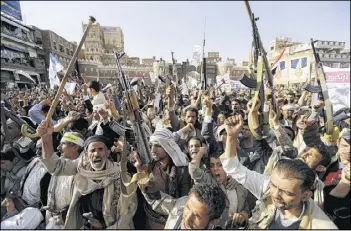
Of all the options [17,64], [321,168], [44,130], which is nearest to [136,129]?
[44,130]

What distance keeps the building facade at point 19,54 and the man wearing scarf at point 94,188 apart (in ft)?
96.8

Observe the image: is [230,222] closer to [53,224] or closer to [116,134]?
[53,224]

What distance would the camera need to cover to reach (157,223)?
7.54 ft

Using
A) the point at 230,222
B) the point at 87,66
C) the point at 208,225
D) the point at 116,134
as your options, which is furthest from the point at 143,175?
the point at 87,66

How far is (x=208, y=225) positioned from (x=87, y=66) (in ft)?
191

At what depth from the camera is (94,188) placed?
2.27m

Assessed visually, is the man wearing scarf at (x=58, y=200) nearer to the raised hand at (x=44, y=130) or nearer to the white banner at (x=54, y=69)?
the raised hand at (x=44, y=130)

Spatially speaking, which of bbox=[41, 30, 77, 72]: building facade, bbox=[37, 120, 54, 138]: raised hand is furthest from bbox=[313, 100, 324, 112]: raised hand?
bbox=[41, 30, 77, 72]: building facade

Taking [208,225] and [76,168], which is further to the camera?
[76,168]

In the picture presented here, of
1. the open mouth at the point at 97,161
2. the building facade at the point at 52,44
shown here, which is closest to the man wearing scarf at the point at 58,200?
the open mouth at the point at 97,161

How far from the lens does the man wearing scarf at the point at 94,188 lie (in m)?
2.17

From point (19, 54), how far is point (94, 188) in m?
43.1

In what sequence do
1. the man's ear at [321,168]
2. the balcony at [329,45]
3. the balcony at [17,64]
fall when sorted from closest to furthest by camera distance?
the man's ear at [321,168], the balcony at [17,64], the balcony at [329,45]

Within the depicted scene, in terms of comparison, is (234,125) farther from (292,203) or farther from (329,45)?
(329,45)
